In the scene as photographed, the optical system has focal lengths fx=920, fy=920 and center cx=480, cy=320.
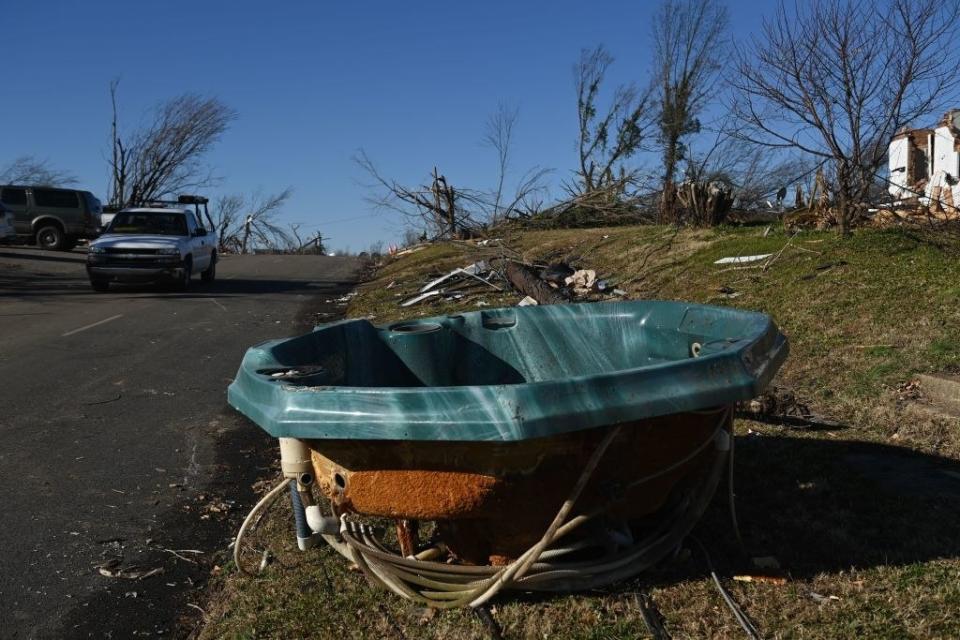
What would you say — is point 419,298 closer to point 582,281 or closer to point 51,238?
point 582,281

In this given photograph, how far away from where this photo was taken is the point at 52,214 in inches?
1090

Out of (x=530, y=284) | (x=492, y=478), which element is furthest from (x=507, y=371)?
(x=530, y=284)

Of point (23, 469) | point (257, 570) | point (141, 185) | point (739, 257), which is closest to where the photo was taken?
point (257, 570)

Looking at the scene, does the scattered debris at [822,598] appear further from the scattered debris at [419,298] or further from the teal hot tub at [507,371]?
the scattered debris at [419,298]

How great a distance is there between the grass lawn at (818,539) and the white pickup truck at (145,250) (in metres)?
11.9

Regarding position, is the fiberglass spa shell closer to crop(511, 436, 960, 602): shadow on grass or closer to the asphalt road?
crop(511, 436, 960, 602): shadow on grass

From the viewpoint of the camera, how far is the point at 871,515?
4.32m

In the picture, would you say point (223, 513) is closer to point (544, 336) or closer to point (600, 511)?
point (544, 336)

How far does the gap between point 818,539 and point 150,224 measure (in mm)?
16111

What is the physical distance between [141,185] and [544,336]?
3956 centimetres

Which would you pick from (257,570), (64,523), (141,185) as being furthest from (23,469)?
(141,185)

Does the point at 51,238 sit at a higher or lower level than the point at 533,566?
higher

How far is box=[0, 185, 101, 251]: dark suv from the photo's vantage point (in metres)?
27.5

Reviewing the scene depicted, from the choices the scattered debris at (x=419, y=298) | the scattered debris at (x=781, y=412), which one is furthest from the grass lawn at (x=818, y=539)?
the scattered debris at (x=419, y=298)
